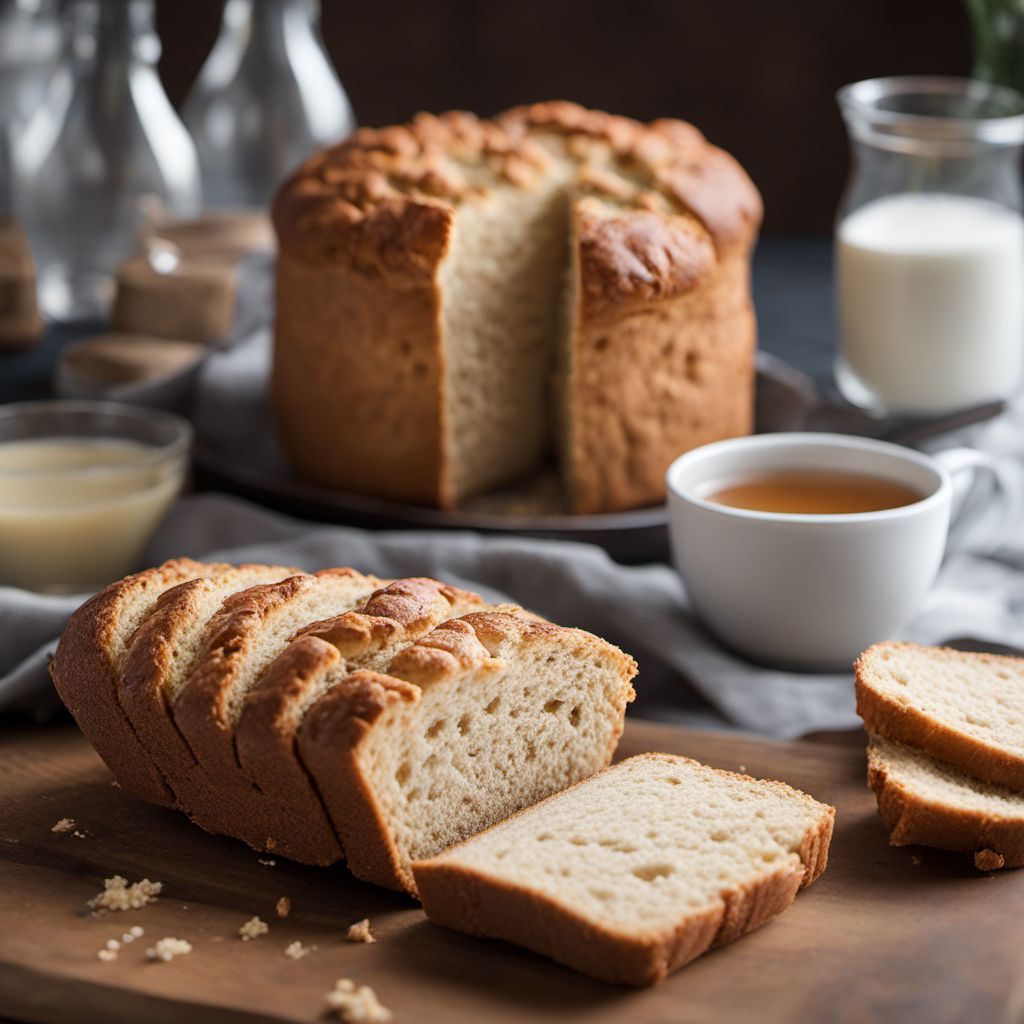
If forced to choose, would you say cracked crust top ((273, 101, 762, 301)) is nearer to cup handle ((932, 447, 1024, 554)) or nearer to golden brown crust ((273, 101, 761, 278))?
golden brown crust ((273, 101, 761, 278))

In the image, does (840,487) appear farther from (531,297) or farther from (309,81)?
(309,81)

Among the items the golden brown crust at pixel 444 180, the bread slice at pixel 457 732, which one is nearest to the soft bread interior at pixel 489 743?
the bread slice at pixel 457 732

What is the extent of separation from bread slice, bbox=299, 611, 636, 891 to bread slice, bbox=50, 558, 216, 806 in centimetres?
37

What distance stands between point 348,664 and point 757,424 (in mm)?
1851

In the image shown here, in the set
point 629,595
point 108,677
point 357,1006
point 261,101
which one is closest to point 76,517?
point 108,677

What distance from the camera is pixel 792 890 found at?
6.66ft

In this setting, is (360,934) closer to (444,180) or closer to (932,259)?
(444,180)

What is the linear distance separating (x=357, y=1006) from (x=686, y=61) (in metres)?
5.17

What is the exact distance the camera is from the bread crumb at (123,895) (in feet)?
6.75

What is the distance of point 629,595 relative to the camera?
9.68ft

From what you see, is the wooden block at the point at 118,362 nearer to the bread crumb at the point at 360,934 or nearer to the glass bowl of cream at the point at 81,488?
the glass bowl of cream at the point at 81,488

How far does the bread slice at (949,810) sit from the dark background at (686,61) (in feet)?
14.3

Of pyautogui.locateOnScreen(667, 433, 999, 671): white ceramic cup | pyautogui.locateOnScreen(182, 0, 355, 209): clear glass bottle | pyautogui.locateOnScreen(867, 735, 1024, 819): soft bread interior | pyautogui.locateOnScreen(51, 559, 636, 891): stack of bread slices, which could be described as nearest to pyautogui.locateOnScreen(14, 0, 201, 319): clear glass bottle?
pyautogui.locateOnScreen(182, 0, 355, 209): clear glass bottle

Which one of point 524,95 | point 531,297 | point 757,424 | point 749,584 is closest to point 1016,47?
point 757,424
